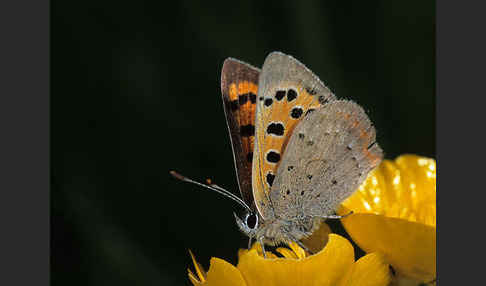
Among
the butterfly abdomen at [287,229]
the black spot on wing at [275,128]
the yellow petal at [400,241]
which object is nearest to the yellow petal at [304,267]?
the yellow petal at [400,241]

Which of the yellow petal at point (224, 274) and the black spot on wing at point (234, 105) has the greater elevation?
the black spot on wing at point (234, 105)

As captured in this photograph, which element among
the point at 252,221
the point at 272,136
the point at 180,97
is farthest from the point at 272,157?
the point at 180,97

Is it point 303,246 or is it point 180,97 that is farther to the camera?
point 180,97

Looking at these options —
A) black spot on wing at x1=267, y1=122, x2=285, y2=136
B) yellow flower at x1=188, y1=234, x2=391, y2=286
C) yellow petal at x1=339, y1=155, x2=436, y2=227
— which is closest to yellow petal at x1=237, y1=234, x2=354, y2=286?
yellow flower at x1=188, y1=234, x2=391, y2=286

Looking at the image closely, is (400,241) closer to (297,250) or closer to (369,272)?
(369,272)

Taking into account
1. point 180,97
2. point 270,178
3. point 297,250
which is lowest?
point 297,250

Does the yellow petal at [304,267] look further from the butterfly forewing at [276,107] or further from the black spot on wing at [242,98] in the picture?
the black spot on wing at [242,98]

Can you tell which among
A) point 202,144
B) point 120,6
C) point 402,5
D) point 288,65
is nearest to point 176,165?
point 202,144
